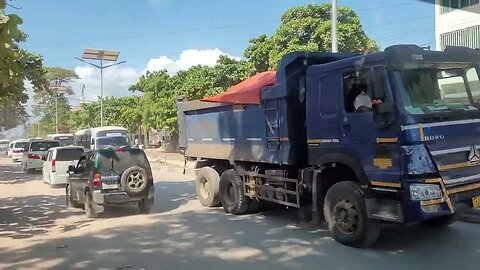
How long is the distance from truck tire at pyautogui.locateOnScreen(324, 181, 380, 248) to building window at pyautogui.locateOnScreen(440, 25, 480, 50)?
55.3 ft

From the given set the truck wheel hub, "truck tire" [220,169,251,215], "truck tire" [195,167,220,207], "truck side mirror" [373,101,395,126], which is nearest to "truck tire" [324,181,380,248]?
the truck wheel hub

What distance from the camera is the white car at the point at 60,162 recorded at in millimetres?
19016

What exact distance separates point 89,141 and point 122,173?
21493mm

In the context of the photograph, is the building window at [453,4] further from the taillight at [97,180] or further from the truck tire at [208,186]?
the taillight at [97,180]

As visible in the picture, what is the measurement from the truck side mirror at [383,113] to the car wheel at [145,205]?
6735 mm

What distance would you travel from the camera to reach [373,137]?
23.2 ft

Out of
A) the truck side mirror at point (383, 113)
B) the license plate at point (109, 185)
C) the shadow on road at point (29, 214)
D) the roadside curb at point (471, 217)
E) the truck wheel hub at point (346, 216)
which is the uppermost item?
the truck side mirror at point (383, 113)

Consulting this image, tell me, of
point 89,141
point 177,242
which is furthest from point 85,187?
point 89,141

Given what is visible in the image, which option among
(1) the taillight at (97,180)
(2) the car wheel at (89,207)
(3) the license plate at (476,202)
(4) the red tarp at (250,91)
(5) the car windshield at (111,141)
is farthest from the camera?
(5) the car windshield at (111,141)

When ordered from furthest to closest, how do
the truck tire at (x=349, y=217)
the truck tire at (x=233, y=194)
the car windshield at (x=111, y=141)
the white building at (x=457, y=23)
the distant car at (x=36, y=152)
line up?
1. the car windshield at (x=111, y=141)
2. the distant car at (x=36, y=152)
3. the white building at (x=457, y=23)
4. the truck tire at (x=233, y=194)
5. the truck tire at (x=349, y=217)

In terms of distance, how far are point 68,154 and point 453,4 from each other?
1841cm

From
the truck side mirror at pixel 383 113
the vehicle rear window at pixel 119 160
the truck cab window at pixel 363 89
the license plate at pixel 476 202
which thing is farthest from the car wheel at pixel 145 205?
the license plate at pixel 476 202

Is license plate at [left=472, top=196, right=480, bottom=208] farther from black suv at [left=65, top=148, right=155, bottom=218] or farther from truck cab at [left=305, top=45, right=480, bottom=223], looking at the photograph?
black suv at [left=65, top=148, right=155, bottom=218]

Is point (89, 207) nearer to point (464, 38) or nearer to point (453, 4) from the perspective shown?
point (464, 38)
